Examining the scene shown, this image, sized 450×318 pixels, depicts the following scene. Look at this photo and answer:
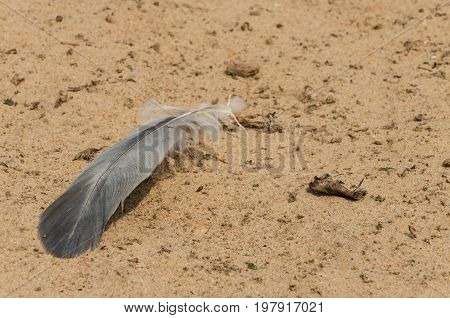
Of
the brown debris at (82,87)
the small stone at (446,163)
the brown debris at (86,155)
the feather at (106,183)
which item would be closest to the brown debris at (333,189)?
the small stone at (446,163)

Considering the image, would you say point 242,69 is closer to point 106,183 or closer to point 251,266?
point 106,183

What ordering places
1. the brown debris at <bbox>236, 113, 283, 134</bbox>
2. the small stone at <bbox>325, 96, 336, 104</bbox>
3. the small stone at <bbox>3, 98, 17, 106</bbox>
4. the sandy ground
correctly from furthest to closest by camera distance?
the small stone at <bbox>325, 96, 336, 104</bbox>, the small stone at <bbox>3, 98, 17, 106</bbox>, the brown debris at <bbox>236, 113, 283, 134</bbox>, the sandy ground

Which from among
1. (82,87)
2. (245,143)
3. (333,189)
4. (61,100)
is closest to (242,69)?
(245,143)

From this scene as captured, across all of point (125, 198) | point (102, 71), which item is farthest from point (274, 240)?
point (102, 71)

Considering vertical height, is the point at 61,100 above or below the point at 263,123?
below

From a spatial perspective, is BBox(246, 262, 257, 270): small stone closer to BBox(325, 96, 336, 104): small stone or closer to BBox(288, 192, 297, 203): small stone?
A: BBox(288, 192, 297, 203): small stone

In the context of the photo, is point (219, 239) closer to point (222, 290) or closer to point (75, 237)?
point (222, 290)

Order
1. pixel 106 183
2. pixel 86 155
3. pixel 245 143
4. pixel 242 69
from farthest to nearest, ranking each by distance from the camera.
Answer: pixel 242 69 → pixel 245 143 → pixel 86 155 → pixel 106 183

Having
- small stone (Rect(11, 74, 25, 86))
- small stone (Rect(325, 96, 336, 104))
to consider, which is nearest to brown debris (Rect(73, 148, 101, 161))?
small stone (Rect(11, 74, 25, 86))
